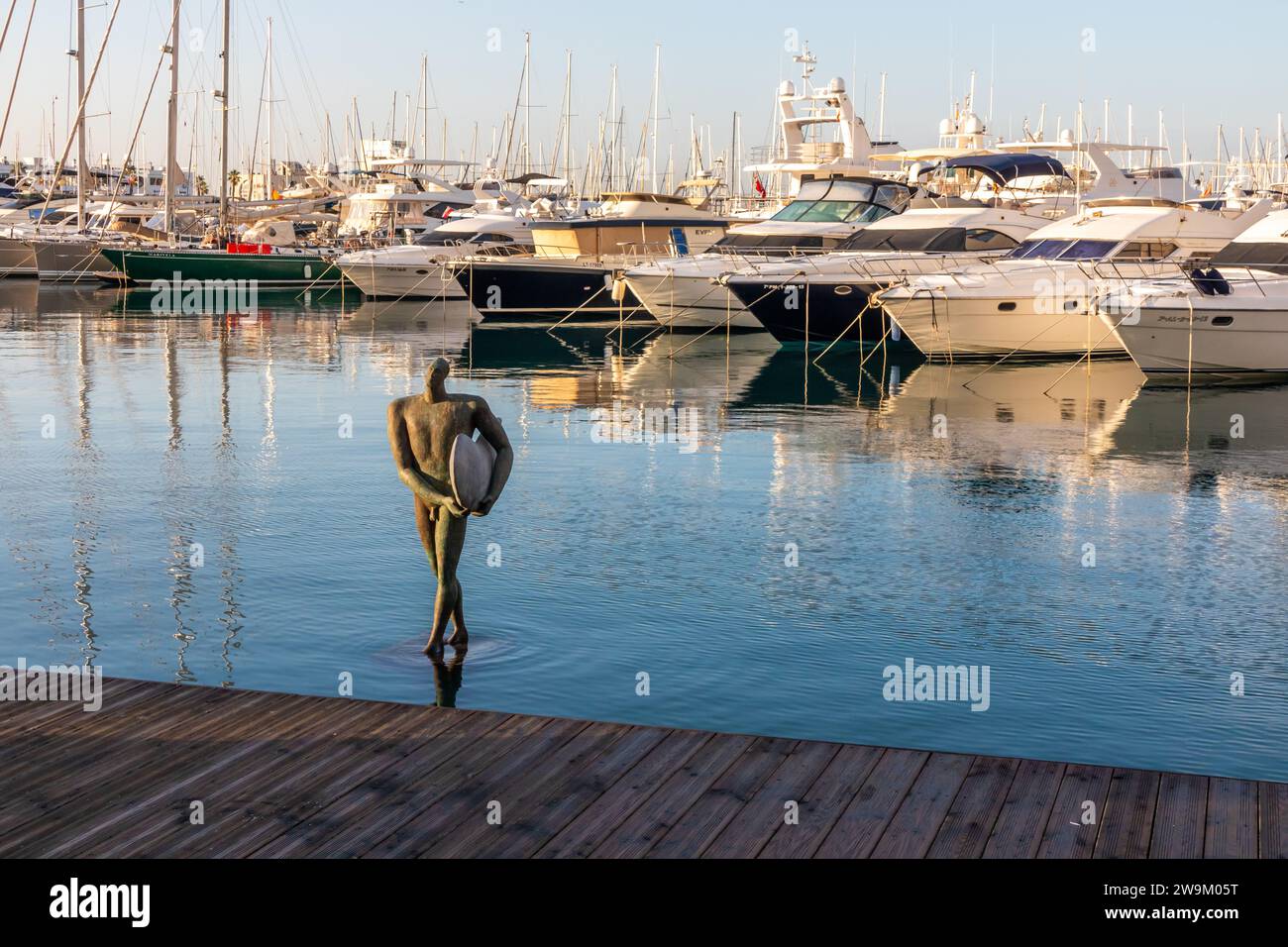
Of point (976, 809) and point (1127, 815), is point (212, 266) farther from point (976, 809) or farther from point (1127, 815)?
point (1127, 815)

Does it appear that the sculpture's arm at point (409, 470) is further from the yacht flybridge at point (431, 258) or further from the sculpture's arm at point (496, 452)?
the yacht flybridge at point (431, 258)

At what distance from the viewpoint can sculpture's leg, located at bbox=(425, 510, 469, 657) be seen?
8500mm

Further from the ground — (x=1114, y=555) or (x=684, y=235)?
(x=684, y=235)

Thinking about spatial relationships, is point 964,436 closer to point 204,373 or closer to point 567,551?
point 567,551

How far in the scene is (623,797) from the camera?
19.2 feet

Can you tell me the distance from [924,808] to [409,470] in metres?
3.80

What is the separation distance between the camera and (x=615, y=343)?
35.8 m

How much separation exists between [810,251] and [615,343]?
5045 millimetres

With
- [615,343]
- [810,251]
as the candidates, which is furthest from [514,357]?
[810,251]

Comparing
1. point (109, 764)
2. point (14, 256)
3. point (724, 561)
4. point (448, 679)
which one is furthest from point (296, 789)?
point (14, 256)

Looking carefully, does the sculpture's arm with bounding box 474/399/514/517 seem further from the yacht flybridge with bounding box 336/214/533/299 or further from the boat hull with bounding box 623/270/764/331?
the yacht flybridge with bounding box 336/214/533/299

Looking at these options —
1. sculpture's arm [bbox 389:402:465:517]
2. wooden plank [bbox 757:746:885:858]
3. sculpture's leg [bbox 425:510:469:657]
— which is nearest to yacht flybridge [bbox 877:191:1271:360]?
sculpture's leg [bbox 425:510:469:657]

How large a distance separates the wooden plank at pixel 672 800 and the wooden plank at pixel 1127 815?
1493mm

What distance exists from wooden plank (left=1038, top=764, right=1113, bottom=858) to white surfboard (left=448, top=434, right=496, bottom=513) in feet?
11.6
